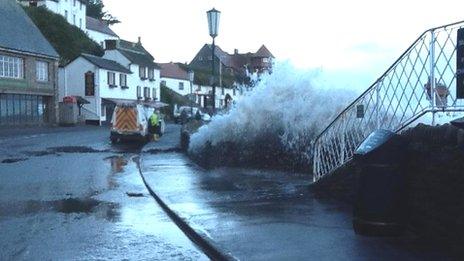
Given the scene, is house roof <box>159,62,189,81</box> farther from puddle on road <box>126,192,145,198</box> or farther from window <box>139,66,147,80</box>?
puddle on road <box>126,192,145,198</box>

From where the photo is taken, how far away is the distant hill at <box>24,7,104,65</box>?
2884 inches

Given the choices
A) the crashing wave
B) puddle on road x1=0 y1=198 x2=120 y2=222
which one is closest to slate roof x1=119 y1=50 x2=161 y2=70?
the crashing wave

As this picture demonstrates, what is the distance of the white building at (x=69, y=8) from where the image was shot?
265 ft

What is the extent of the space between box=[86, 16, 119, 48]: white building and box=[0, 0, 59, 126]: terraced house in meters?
42.7

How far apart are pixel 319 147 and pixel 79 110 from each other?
51.2 m

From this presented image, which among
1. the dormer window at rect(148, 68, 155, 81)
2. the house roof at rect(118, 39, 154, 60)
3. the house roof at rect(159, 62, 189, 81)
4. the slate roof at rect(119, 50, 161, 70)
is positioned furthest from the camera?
the house roof at rect(159, 62, 189, 81)

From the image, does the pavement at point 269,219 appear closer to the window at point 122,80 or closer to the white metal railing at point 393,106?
the white metal railing at point 393,106

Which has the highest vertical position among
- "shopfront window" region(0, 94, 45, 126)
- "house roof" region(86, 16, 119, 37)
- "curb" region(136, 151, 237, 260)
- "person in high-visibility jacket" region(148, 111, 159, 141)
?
"house roof" region(86, 16, 119, 37)

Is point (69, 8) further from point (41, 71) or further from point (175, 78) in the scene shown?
point (41, 71)

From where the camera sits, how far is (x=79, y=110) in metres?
59.8

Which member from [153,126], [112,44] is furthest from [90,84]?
[153,126]

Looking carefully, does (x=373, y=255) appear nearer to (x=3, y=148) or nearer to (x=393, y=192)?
(x=393, y=192)

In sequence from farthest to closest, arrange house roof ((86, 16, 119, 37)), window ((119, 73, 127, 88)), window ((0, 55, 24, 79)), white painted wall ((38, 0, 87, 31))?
1. house roof ((86, 16, 119, 37))
2. white painted wall ((38, 0, 87, 31))
3. window ((119, 73, 127, 88))
4. window ((0, 55, 24, 79))

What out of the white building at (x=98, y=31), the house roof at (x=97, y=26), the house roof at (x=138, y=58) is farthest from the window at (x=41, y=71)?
the house roof at (x=97, y=26)
